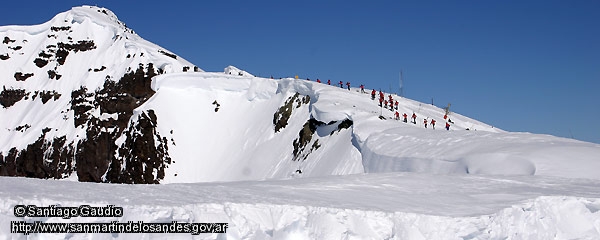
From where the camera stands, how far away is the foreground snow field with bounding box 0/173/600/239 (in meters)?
10.1

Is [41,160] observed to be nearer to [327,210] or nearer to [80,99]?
[80,99]

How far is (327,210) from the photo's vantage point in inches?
428

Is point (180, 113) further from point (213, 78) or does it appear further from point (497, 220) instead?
point (497, 220)

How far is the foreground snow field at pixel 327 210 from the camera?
1011 cm

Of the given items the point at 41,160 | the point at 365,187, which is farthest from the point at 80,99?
the point at 365,187

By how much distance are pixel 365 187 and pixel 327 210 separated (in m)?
3.47

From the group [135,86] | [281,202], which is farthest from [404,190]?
[135,86]

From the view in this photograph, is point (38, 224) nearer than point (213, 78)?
Yes

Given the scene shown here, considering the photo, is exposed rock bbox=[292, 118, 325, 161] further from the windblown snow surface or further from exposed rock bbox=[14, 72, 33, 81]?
exposed rock bbox=[14, 72, 33, 81]

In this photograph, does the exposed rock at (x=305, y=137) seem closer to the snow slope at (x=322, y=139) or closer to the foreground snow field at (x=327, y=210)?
the snow slope at (x=322, y=139)

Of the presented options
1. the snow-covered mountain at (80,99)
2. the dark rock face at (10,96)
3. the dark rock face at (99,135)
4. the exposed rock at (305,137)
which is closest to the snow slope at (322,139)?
the exposed rock at (305,137)

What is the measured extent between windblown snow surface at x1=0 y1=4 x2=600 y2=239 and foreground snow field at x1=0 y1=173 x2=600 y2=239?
2 cm

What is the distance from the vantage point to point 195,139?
51875 mm

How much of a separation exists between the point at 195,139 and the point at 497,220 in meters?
A: 42.7
